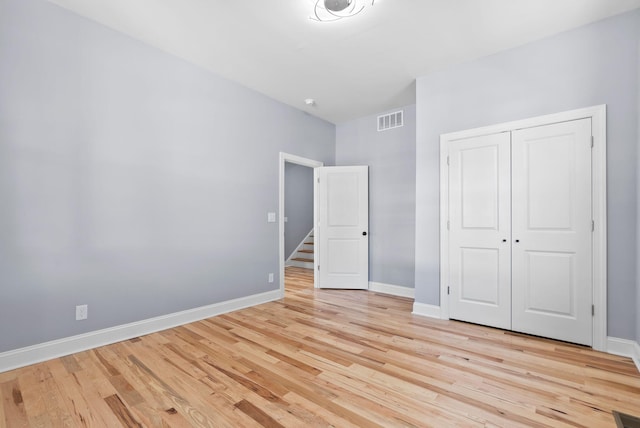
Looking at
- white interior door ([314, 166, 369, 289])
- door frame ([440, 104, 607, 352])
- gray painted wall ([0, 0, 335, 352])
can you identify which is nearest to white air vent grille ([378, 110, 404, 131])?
white interior door ([314, 166, 369, 289])

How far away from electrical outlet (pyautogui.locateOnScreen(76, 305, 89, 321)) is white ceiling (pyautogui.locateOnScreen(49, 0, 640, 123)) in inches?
100

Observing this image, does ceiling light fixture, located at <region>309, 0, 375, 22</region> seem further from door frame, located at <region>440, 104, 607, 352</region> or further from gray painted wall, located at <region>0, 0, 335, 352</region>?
door frame, located at <region>440, 104, 607, 352</region>

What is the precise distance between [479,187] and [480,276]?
95cm

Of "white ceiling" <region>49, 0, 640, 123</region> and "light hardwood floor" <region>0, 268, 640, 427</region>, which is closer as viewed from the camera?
"light hardwood floor" <region>0, 268, 640, 427</region>

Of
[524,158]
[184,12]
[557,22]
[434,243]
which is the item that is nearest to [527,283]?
[434,243]

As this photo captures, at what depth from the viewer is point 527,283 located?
2891 millimetres

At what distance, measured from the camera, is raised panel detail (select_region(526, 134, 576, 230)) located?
2691 mm

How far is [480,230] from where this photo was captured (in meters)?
3.16

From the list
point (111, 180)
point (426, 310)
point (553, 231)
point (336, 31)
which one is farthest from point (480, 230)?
point (111, 180)

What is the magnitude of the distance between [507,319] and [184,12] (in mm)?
4163

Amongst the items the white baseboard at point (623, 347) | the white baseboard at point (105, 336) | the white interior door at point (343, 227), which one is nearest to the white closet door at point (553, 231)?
the white baseboard at point (623, 347)

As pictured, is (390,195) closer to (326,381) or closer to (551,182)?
(551,182)

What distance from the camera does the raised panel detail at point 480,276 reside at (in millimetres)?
3080

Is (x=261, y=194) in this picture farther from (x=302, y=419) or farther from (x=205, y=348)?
(x=302, y=419)
